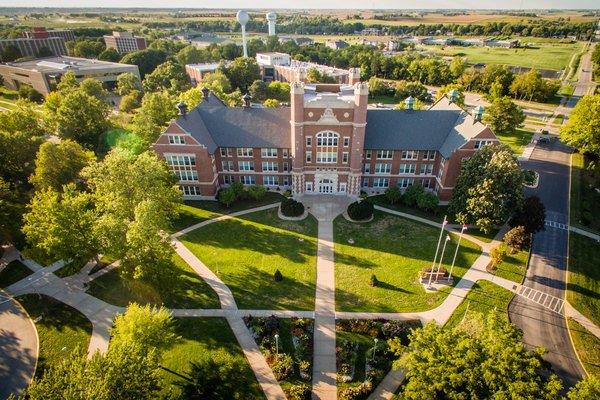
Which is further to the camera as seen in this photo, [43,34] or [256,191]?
[43,34]

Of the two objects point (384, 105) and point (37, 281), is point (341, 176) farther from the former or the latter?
point (384, 105)

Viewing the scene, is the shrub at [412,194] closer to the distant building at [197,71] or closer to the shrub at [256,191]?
the shrub at [256,191]

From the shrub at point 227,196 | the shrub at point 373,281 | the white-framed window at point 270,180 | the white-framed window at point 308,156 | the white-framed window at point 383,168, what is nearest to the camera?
the shrub at point 373,281

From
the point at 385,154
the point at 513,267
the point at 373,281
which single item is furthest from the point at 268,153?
the point at 513,267

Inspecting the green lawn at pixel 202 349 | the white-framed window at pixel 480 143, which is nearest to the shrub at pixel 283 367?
the green lawn at pixel 202 349

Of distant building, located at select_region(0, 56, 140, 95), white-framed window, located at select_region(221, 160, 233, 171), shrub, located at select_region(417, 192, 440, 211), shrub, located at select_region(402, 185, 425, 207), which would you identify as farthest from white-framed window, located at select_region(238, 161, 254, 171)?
distant building, located at select_region(0, 56, 140, 95)

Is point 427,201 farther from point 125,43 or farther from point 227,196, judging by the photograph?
point 125,43
